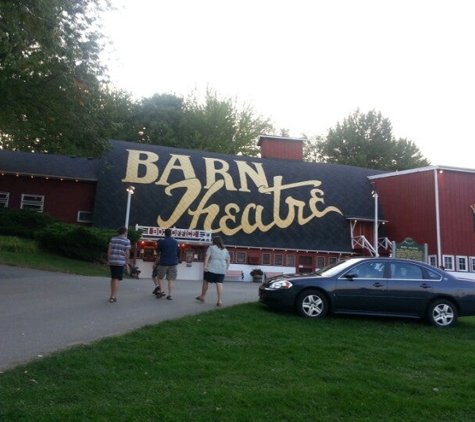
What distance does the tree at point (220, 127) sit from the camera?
53.8 meters

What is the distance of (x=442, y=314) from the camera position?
12.4m

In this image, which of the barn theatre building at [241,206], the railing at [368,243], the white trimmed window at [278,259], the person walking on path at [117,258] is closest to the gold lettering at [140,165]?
the barn theatre building at [241,206]

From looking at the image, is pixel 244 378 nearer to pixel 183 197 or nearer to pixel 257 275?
pixel 257 275

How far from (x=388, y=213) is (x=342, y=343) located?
30222 millimetres

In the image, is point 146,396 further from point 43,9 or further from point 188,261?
point 188,261

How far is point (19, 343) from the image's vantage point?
8625 millimetres

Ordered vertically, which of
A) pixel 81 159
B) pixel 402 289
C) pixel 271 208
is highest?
pixel 81 159

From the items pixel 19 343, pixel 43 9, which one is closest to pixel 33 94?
pixel 43 9

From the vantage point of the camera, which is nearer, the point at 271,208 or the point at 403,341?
the point at 403,341

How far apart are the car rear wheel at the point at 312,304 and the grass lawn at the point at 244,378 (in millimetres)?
1537

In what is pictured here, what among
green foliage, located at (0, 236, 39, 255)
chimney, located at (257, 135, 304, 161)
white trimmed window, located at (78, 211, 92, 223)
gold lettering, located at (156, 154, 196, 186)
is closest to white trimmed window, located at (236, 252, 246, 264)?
gold lettering, located at (156, 154, 196, 186)

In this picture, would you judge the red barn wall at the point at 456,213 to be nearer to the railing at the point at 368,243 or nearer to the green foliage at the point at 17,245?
the railing at the point at 368,243

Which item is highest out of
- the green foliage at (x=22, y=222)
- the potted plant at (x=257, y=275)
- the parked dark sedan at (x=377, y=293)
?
the green foliage at (x=22, y=222)

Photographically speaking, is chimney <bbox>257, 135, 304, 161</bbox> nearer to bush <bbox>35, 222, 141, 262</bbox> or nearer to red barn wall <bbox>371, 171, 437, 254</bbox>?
red barn wall <bbox>371, 171, 437, 254</bbox>
